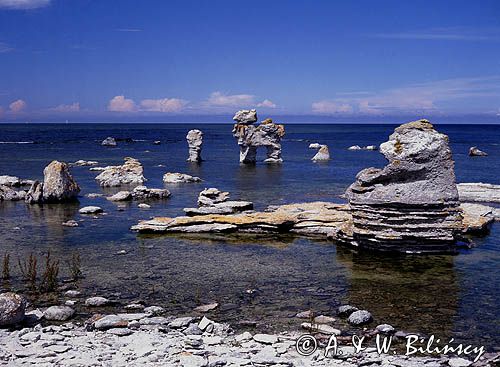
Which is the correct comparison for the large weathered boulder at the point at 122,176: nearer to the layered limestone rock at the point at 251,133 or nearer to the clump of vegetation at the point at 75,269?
the layered limestone rock at the point at 251,133

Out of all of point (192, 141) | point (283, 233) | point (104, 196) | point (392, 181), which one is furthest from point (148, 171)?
point (392, 181)

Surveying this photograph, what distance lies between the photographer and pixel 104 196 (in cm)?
4275

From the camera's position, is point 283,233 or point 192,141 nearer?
point 283,233

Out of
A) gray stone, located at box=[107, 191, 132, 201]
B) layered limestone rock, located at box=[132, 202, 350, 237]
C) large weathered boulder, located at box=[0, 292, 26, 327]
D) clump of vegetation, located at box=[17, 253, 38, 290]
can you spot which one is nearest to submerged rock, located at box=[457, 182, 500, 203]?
layered limestone rock, located at box=[132, 202, 350, 237]

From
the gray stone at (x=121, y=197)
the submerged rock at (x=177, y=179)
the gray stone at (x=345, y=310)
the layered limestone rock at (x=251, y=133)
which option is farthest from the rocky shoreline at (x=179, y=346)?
the layered limestone rock at (x=251, y=133)

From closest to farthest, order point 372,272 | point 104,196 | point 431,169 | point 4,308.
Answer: point 4,308, point 372,272, point 431,169, point 104,196

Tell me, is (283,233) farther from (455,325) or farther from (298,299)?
(455,325)

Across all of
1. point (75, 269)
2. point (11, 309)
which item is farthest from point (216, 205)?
point (11, 309)

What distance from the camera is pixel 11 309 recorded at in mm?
14930

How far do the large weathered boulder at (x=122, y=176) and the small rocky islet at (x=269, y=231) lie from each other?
0.43 ft

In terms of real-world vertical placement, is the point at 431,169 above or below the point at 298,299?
above

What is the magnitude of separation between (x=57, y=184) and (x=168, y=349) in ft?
95.2

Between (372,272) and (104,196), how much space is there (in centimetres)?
2669

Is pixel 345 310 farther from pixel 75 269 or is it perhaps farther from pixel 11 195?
pixel 11 195
